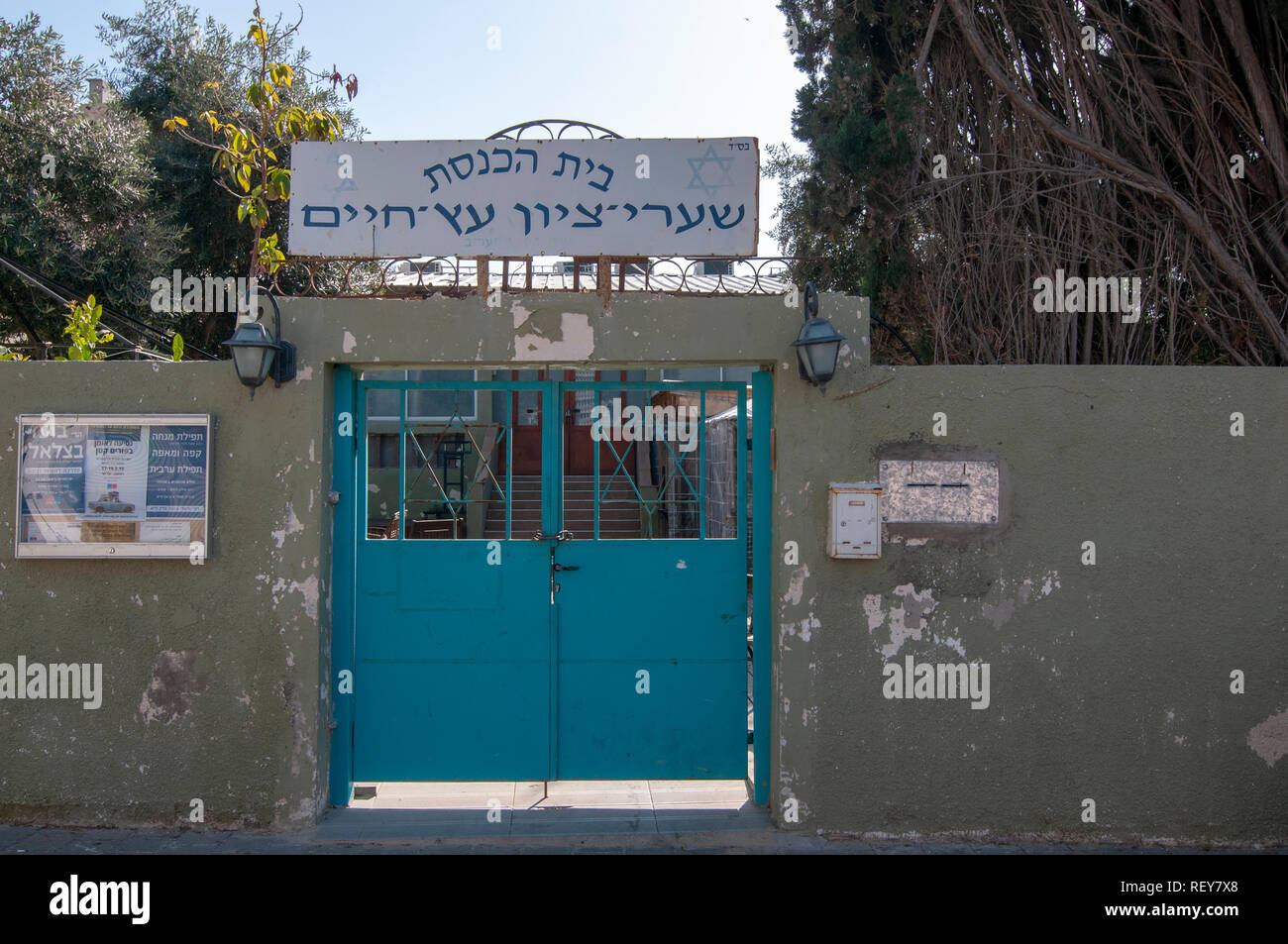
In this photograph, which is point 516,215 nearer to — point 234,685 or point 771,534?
point 771,534

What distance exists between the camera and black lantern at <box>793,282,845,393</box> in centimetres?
436

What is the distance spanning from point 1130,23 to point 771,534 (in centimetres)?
427

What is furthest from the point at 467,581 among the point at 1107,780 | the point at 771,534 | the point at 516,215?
the point at 1107,780

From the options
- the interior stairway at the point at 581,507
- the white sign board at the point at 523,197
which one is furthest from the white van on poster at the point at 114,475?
the interior stairway at the point at 581,507

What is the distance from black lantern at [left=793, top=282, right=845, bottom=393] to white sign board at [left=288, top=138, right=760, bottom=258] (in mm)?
579

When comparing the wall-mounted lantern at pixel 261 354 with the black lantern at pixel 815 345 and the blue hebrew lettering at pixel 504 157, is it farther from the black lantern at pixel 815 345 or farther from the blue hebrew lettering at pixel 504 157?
the black lantern at pixel 815 345

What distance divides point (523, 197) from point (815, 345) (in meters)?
1.77

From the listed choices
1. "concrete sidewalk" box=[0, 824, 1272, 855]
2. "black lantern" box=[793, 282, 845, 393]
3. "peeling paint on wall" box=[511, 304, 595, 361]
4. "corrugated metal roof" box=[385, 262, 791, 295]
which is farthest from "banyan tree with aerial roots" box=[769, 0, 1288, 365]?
"concrete sidewalk" box=[0, 824, 1272, 855]

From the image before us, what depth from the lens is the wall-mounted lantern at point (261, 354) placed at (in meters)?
4.36

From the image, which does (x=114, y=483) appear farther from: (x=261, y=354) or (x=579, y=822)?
(x=579, y=822)

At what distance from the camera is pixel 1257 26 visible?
18.2 ft

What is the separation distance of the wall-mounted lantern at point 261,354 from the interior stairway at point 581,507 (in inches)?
51.7

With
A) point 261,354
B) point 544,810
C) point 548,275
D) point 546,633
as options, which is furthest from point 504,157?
point 544,810

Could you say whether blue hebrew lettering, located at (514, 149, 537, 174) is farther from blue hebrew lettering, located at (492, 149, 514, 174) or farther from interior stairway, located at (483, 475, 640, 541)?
interior stairway, located at (483, 475, 640, 541)
